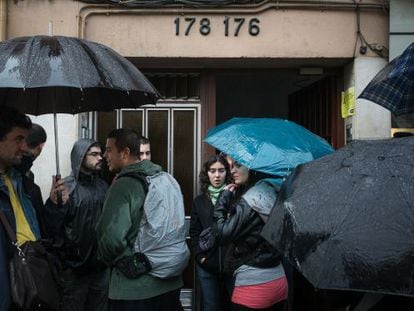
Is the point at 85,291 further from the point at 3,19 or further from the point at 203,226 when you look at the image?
the point at 3,19

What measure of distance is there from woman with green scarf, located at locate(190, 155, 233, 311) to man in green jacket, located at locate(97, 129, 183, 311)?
159cm

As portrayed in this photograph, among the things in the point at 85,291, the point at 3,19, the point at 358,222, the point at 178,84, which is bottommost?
the point at 85,291

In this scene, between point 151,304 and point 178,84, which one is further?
point 178,84

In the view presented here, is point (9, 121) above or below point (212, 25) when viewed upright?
below

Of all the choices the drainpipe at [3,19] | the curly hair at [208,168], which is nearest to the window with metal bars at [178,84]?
the curly hair at [208,168]

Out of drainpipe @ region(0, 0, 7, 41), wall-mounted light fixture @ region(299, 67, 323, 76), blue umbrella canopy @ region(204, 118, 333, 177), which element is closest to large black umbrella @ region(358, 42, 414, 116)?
blue umbrella canopy @ region(204, 118, 333, 177)

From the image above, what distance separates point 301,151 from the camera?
153 inches

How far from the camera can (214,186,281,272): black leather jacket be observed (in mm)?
3762

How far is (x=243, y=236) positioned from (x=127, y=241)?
0.77m

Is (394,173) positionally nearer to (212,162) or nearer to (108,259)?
(108,259)

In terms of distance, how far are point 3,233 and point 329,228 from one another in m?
1.66

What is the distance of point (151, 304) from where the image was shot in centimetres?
381

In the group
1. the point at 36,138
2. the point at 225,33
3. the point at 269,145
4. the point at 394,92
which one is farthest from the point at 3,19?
the point at 394,92

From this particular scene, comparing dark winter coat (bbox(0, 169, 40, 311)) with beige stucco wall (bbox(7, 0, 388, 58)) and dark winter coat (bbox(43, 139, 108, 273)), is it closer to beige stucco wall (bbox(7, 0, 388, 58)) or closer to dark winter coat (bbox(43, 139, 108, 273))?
dark winter coat (bbox(43, 139, 108, 273))
